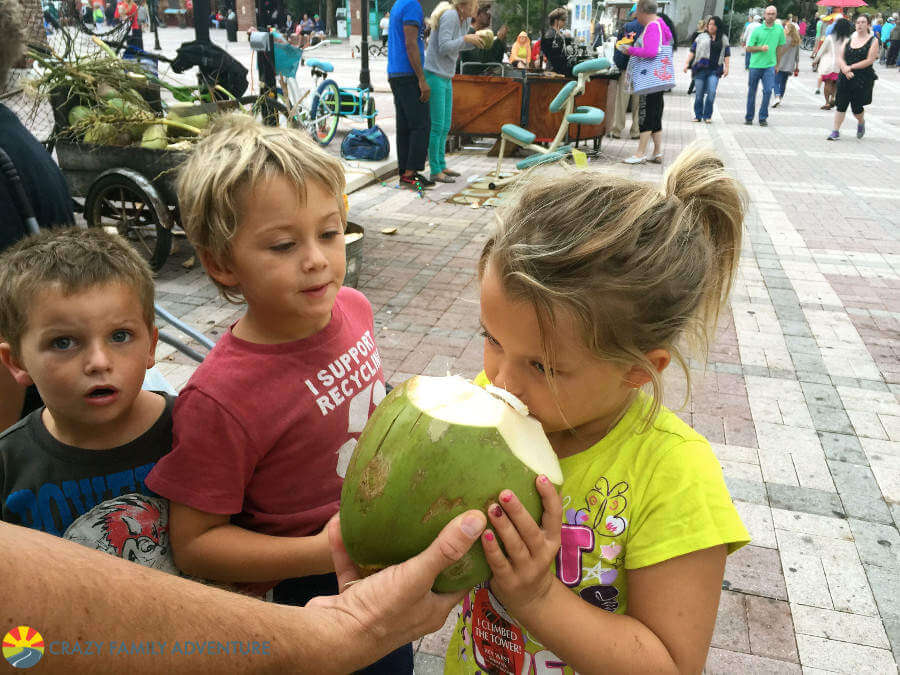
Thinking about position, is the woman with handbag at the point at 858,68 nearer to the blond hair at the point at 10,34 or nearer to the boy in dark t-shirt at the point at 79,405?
the blond hair at the point at 10,34

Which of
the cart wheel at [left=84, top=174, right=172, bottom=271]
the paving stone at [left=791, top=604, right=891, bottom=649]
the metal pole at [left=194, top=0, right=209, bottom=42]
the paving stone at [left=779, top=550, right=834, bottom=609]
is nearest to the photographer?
the paving stone at [left=791, top=604, right=891, bottom=649]

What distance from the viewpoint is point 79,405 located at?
131 centimetres

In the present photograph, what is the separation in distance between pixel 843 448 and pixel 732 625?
1.45m

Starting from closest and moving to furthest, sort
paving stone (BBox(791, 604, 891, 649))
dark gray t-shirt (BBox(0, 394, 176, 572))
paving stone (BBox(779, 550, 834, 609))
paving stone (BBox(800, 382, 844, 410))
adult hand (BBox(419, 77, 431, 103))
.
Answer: dark gray t-shirt (BBox(0, 394, 176, 572)) < paving stone (BBox(791, 604, 891, 649)) < paving stone (BBox(779, 550, 834, 609)) < paving stone (BBox(800, 382, 844, 410)) < adult hand (BBox(419, 77, 431, 103))

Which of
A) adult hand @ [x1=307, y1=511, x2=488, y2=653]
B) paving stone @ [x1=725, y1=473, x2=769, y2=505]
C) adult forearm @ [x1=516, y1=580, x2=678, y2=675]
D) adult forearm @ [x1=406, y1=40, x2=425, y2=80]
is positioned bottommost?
paving stone @ [x1=725, y1=473, x2=769, y2=505]

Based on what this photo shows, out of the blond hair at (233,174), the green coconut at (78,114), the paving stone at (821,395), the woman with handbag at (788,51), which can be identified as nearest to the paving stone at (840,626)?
the paving stone at (821,395)

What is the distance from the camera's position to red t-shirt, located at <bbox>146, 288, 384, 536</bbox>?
1.28 metres

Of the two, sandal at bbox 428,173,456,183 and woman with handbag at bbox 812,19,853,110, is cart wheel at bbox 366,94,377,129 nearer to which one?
sandal at bbox 428,173,456,183

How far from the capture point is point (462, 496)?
0.97 meters

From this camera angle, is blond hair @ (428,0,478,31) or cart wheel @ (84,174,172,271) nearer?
cart wheel @ (84,174,172,271)

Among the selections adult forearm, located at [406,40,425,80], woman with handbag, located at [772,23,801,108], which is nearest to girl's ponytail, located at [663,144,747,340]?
adult forearm, located at [406,40,425,80]

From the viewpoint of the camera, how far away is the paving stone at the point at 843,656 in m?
2.02

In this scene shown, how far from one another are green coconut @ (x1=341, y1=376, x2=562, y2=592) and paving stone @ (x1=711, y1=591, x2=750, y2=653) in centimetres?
143

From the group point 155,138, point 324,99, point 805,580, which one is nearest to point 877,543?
point 805,580
